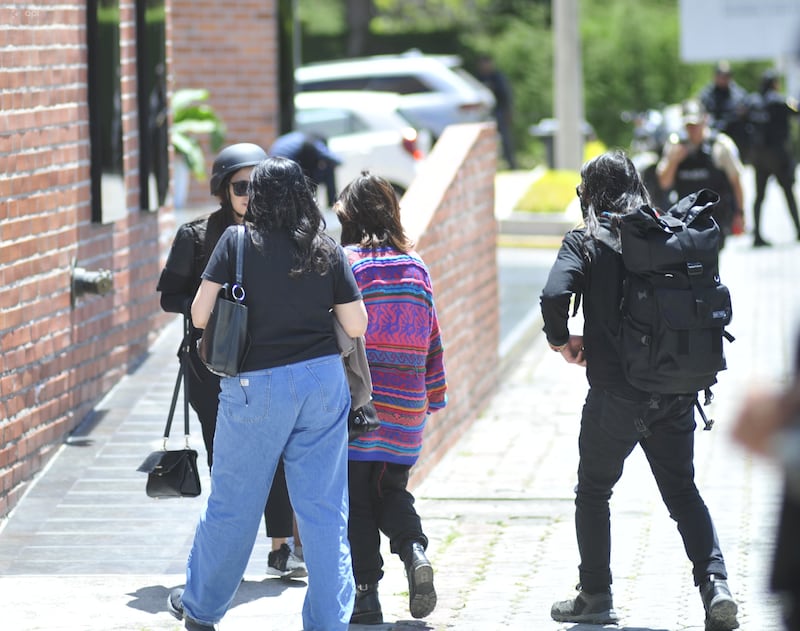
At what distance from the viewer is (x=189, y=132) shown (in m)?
14.8

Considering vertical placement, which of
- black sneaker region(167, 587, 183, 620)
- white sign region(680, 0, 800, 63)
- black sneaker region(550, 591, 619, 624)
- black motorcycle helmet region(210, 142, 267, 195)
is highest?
white sign region(680, 0, 800, 63)

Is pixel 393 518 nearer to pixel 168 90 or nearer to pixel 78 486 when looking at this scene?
pixel 78 486

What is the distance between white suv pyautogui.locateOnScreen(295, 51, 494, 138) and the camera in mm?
22141

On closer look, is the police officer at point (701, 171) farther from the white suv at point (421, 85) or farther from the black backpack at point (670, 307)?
the white suv at point (421, 85)

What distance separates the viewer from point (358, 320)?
5.16 meters

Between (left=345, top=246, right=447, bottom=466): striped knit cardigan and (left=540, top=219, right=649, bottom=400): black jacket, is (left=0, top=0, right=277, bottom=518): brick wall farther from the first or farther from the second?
(left=540, top=219, right=649, bottom=400): black jacket

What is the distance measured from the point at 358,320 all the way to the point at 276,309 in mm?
289

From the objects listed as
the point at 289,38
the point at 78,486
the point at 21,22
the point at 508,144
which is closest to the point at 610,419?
the point at 78,486

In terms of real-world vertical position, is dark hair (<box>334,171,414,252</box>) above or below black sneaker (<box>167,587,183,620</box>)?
above

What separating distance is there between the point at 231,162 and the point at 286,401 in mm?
1226

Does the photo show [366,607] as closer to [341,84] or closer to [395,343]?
[395,343]

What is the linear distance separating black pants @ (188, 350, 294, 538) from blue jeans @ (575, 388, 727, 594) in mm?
1169

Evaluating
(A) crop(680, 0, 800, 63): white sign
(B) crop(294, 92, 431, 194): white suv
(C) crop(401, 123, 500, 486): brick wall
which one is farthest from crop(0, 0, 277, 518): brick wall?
(A) crop(680, 0, 800, 63): white sign

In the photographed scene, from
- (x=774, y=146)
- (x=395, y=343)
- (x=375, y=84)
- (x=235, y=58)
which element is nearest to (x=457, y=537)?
(x=395, y=343)
